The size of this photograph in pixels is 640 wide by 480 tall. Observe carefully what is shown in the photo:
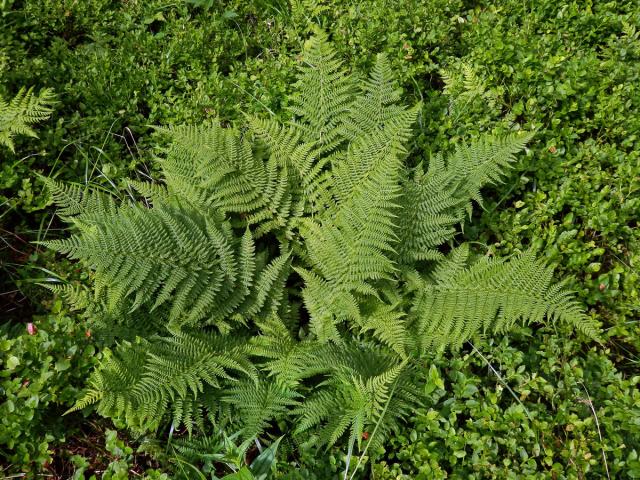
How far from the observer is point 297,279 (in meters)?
3.61

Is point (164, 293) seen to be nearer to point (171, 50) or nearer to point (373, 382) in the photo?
point (373, 382)

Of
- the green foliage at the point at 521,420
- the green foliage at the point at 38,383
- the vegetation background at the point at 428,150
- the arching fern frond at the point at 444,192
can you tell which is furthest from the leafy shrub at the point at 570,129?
the green foliage at the point at 38,383

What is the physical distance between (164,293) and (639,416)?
233cm

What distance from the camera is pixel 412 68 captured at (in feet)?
13.5

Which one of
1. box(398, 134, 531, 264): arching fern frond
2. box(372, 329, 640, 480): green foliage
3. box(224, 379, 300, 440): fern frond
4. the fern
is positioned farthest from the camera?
the fern

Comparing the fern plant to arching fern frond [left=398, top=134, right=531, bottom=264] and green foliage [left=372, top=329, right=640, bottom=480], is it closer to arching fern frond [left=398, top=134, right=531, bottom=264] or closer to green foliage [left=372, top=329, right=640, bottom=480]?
arching fern frond [left=398, top=134, right=531, bottom=264]

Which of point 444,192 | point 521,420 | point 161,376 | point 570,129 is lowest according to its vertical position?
point 161,376

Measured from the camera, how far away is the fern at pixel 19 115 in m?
3.62

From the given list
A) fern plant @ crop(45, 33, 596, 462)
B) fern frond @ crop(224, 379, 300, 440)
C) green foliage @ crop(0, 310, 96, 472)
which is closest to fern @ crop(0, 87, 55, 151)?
fern plant @ crop(45, 33, 596, 462)

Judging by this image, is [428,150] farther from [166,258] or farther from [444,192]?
[166,258]

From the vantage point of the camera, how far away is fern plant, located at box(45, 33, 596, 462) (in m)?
2.85

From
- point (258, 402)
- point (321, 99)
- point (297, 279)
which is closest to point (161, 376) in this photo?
point (258, 402)

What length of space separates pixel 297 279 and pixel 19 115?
201 centimetres

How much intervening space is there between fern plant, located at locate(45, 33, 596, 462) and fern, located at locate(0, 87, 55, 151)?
537mm
